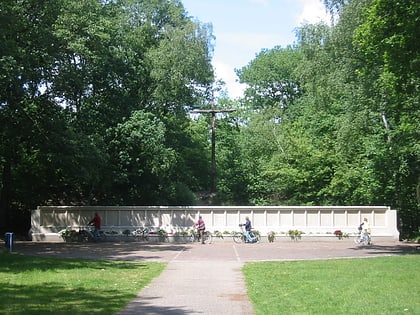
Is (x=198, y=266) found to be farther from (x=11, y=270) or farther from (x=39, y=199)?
(x=39, y=199)

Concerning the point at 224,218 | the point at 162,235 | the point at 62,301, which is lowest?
the point at 162,235

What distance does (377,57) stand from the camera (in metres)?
24.5

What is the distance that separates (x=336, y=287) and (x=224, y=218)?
22701mm

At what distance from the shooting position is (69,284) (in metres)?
14.1

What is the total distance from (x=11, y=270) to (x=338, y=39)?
1929 centimetres

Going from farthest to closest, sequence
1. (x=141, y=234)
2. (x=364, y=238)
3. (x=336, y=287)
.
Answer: (x=141, y=234), (x=364, y=238), (x=336, y=287)

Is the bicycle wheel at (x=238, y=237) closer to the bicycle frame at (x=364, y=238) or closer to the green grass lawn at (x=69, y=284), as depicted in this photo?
the bicycle frame at (x=364, y=238)

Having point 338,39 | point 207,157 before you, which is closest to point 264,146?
point 207,157

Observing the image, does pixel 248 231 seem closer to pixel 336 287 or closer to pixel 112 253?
pixel 112 253

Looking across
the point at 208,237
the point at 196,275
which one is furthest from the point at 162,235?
the point at 196,275

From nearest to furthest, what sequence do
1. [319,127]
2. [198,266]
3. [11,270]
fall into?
1. [11,270]
2. [198,266]
3. [319,127]

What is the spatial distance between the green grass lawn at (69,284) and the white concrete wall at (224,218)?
48.2 ft

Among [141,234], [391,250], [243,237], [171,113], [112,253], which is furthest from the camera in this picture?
[171,113]

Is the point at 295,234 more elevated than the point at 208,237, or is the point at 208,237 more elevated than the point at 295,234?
the point at 295,234
